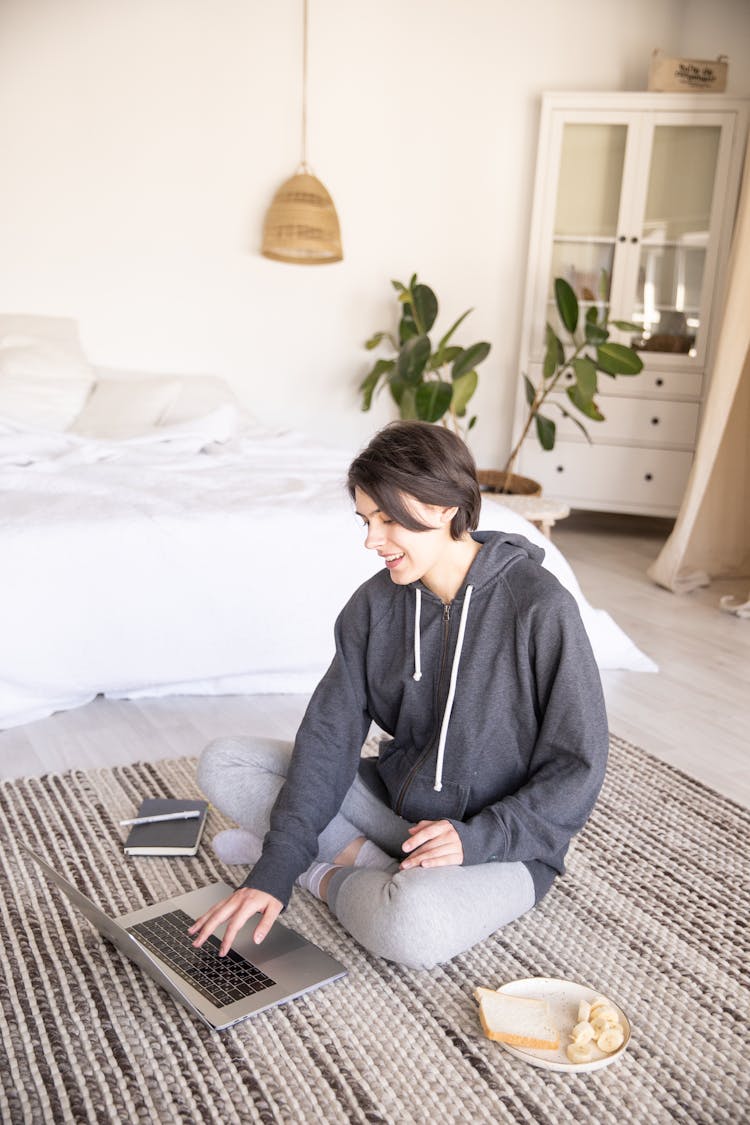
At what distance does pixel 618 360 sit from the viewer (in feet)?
13.4

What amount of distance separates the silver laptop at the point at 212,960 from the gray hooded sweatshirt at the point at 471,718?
14 cm

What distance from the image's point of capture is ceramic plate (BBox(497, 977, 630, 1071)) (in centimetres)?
130

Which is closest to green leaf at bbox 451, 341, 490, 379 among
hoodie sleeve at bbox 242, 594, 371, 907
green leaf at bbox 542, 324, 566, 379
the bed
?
green leaf at bbox 542, 324, 566, 379

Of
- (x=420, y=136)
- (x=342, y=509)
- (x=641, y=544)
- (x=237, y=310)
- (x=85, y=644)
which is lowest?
(x=641, y=544)

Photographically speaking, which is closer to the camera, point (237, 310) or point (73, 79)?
point (73, 79)

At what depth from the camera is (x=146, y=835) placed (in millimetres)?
1861

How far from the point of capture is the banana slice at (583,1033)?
131 centimetres

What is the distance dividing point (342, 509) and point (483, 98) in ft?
9.11

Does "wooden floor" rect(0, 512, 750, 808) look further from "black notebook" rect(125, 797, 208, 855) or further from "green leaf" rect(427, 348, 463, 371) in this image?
"green leaf" rect(427, 348, 463, 371)

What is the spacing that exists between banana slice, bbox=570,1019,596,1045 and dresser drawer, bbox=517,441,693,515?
348 cm

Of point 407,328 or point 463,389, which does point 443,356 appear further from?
point 407,328

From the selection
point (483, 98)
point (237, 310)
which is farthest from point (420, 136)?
point (237, 310)

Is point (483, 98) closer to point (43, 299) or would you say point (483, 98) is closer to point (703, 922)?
point (43, 299)

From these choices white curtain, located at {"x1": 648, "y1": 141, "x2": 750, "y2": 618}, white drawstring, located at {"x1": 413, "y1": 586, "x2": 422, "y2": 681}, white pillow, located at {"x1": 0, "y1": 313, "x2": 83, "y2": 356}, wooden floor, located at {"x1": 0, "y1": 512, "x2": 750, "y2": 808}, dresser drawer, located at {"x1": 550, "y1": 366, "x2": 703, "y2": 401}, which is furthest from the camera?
dresser drawer, located at {"x1": 550, "y1": 366, "x2": 703, "y2": 401}
